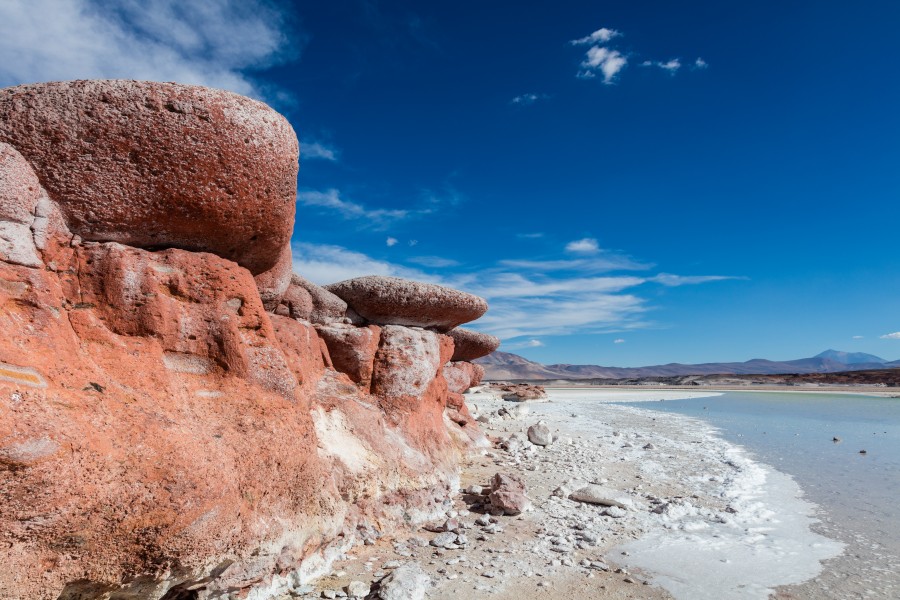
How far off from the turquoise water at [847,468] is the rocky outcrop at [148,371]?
5.84 m

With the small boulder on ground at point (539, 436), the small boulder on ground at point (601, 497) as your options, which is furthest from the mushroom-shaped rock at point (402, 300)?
the small boulder on ground at point (539, 436)

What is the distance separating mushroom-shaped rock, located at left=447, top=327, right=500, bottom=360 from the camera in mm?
14539

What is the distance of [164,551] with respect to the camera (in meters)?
3.32

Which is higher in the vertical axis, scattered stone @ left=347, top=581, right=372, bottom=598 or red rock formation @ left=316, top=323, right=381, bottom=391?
red rock formation @ left=316, top=323, right=381, bottom=391

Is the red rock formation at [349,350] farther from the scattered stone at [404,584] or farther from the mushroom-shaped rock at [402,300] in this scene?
the scattered stone at [404,584]

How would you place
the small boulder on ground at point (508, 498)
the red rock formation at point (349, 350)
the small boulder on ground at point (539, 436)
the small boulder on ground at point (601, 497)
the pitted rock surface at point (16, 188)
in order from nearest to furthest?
1. the pitted rock surface at point (16, 188)
2. the small boulder on ground at point (508, 498)
3. the red rock formation at point (349, 350)
4. the small boulder on ground at point (601, 497)
5. the small boulder on ground at point (539, 436)

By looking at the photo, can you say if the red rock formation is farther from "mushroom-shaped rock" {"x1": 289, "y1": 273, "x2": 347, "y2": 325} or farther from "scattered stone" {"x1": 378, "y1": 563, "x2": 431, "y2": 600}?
"scattered stone" {"x1": 378, "y1": 563, "x2": 431, "y2": 600}

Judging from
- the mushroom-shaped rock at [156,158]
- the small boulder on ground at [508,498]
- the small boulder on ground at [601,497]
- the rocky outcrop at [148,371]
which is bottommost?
the small boulder on ground at [601,497]

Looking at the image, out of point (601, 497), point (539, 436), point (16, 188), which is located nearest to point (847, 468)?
point (539, 436)

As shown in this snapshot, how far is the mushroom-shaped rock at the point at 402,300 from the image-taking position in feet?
24.6

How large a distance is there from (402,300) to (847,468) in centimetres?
1015

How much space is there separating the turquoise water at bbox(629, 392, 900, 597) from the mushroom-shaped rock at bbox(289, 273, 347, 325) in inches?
254

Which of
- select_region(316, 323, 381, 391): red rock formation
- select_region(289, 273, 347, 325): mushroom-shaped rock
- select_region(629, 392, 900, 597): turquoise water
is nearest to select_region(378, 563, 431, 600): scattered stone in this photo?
select_region(316, 323, 381, 391): red rock formation

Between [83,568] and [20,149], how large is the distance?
2.81 metres
